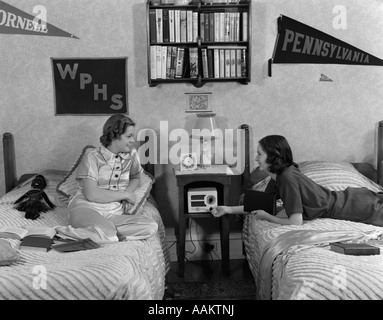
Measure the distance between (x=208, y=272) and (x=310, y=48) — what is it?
186 cm

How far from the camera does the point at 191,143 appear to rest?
377 centimetres

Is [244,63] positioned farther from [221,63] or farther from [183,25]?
[183,25]

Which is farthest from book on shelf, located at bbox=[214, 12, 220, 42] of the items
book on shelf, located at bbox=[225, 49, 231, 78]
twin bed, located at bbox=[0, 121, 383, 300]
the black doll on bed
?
twin bed, located at bbox=[0, 121, 383, 300]

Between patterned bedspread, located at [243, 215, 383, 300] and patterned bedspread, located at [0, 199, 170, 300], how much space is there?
0.58 m

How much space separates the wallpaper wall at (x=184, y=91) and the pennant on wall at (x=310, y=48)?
0.15ft

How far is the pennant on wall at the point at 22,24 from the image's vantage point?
362cm

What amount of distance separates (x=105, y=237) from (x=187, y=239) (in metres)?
1.44

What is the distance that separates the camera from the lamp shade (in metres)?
3.56

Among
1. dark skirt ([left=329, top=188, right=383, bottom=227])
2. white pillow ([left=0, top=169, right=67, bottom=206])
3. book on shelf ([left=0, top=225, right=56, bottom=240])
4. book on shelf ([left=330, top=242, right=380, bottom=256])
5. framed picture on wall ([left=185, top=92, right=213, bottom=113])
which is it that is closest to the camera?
book on shelf ([left=330, top=242, right=380, bottom=256])

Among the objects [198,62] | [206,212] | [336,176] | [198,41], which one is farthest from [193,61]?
[336,176]

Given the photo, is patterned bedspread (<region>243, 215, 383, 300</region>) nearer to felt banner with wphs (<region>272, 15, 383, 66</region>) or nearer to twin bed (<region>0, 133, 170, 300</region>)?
twin bed (<region>0, 133, 170, 300</region>)

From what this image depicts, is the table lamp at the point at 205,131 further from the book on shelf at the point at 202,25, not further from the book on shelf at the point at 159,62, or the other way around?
the book on shelf at the point at 202,25

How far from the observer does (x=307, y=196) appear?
2771mm
